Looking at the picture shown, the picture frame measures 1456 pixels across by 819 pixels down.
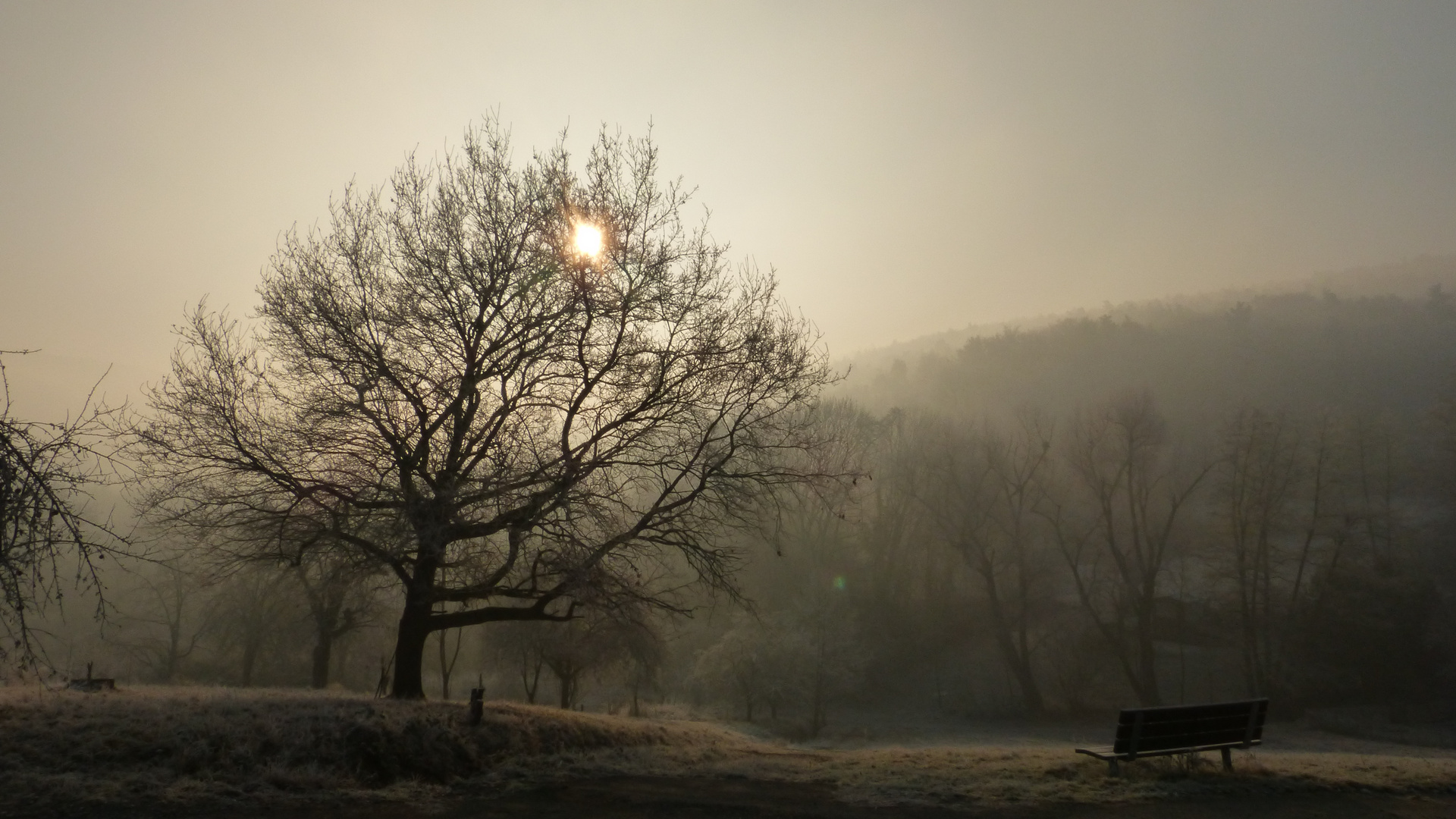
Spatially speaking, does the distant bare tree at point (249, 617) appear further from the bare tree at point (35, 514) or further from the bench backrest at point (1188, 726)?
the bench backrest at point (1188, 726)

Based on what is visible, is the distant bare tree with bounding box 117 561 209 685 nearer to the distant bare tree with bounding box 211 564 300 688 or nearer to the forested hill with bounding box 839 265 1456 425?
the distant bare tree with bounding box 211 564 300 688

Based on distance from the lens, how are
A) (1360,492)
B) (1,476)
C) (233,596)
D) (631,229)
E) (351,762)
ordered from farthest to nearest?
(1360,492) < (233,596) < (631,229) < (351,762) < (1,476)

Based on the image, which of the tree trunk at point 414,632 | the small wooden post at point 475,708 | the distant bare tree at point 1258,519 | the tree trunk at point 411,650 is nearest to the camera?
the small wooden post at point 475,708

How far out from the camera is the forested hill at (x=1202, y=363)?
102812mm

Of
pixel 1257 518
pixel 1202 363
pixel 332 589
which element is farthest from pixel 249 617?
pixel 1202 363

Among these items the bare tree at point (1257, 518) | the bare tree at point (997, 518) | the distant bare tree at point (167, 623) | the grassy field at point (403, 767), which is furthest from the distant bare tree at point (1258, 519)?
the distant bare tree at point (167, 623)

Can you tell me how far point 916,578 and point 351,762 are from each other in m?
56.0

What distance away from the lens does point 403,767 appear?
1030 cm

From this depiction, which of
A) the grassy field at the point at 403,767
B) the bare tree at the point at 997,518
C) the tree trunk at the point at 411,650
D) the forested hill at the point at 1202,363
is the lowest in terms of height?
the grassy field at the point at 403,767

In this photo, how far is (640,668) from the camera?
38906mm

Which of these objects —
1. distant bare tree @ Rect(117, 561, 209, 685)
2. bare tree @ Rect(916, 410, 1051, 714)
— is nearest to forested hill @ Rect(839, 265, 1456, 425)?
bare tree @ Rect(916, 410, 1051, 714)

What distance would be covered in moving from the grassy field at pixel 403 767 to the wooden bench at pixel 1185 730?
23cm

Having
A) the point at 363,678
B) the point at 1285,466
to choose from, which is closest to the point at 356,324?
the point at 363,678

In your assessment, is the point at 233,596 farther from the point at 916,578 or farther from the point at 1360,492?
the point at 1360,492
